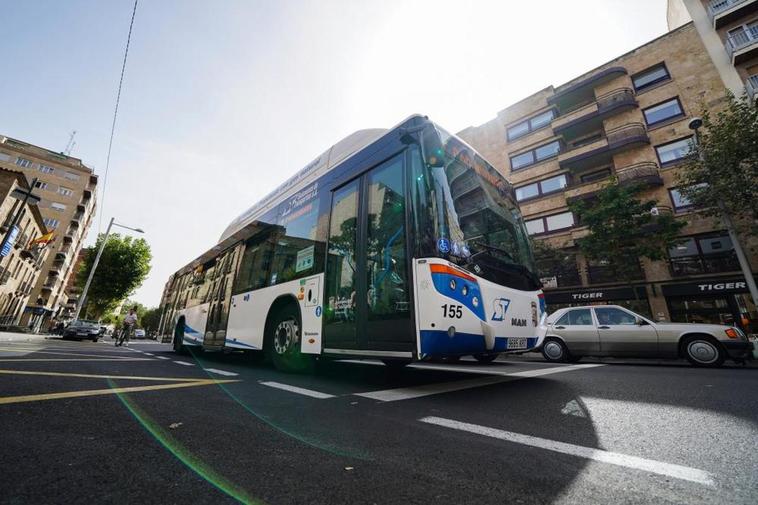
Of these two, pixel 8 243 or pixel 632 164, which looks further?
pixel 8 243

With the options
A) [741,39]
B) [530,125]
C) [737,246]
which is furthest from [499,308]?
[741,39]

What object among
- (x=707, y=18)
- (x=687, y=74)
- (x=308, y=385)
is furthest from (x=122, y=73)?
(x=707, y=18)

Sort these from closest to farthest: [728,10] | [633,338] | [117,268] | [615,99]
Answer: [633,338] → [728,10] → [615,99] → [117,268]

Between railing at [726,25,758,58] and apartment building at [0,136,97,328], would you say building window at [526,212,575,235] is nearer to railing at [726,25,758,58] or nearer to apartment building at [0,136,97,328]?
railing at [726,25,758,58]

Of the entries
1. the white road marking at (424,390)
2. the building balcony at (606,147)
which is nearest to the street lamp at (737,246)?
the building balcony at (606,147)

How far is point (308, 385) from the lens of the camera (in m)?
3.92

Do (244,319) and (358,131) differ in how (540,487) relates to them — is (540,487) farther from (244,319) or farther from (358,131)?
(244,319)

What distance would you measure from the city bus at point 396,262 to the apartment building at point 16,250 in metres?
26.6

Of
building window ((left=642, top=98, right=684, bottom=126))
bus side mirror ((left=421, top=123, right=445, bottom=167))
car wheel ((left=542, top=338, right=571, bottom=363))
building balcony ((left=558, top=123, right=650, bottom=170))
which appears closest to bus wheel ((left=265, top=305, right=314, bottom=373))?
bus side mirror ((left=421, top=123, right=445, bottom=167))

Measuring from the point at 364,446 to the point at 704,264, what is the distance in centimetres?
2371

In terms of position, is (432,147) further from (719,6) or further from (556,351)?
(719,6)

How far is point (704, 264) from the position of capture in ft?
57.4

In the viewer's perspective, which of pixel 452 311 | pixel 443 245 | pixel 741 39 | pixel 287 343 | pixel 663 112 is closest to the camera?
pixel 452 311

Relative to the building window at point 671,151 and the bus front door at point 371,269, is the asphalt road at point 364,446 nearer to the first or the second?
the bus front door at point 371,269
